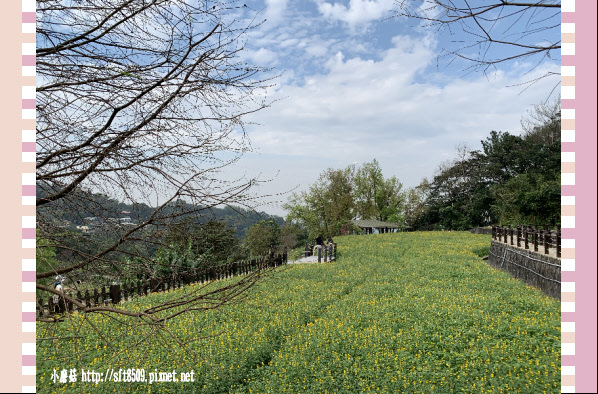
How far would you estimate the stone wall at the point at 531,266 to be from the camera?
37.1 feet

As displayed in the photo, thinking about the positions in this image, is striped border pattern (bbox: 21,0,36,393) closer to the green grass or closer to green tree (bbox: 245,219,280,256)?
the green grass

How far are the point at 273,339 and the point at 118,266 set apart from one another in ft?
18.8

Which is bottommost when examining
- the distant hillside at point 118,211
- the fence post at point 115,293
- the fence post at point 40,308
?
the fence post at point 115,293

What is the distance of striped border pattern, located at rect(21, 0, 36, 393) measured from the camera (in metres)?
1.86

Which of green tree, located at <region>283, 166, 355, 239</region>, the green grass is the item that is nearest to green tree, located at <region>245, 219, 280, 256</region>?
green tree, located at <region>283, 166, 355, 239</region>

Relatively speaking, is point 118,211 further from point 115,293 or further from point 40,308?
point 115,293

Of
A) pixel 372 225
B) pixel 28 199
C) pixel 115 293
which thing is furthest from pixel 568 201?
pixel 372 225

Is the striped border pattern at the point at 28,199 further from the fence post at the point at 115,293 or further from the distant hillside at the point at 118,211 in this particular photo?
the fence post at the point at 115,293

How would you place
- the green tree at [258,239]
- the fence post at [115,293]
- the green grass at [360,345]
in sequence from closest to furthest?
1. the green grass at [360,345]
2. the fence post at [115,293]
3. the green tree at [258,239]

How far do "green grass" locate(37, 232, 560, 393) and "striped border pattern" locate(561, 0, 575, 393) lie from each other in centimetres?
188

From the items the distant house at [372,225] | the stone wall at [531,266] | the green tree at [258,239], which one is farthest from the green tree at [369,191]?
the stone wall at [531,266]

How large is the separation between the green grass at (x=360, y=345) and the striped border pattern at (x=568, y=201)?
6.17 feet

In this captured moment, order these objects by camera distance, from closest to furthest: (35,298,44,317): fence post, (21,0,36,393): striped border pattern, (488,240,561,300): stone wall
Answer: (21,0,36,393): striped border pattern → (35,298,44,317): fence post → (488,240,561,300): stone wall

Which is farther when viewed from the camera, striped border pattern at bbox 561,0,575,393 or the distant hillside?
the distant hillside
